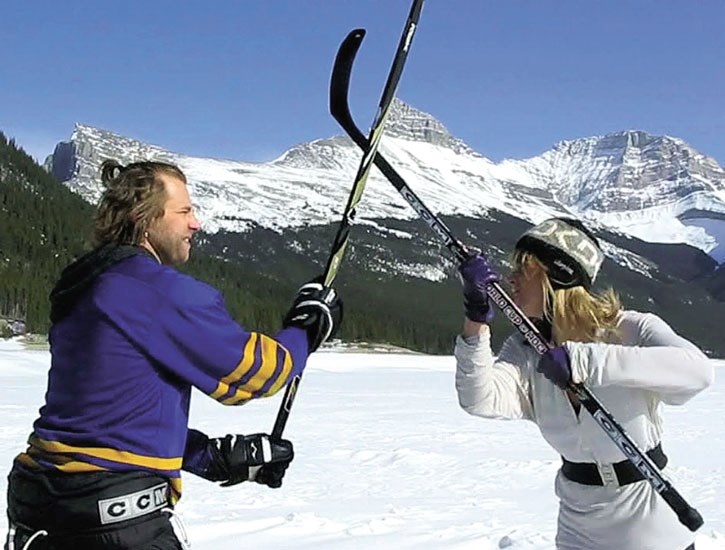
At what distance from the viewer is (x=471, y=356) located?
3.81 m

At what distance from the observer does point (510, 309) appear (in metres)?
3.91

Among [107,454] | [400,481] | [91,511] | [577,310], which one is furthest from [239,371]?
[400,481]

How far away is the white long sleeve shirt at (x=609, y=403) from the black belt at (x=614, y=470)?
2cm

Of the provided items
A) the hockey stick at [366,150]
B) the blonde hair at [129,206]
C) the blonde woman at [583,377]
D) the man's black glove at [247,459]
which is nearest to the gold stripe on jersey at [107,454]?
the man's black glove at [247,459]

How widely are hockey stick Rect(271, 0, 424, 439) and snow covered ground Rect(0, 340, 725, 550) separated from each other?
172 centimetres

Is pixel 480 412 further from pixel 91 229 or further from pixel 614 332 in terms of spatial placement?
pixel 91 229

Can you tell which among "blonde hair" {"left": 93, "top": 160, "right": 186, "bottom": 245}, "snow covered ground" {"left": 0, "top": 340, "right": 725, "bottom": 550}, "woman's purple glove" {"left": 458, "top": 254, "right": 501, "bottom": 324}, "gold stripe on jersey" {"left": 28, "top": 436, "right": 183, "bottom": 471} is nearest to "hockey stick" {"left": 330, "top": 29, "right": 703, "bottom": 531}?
"woman's purple glove" {"left": 458, "top": 254, "right": 501, "bottom": 324}

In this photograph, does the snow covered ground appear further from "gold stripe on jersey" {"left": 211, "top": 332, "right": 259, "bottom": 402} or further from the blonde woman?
"gold stripe on jersey" {"left": 211, "top": 332, "right": 259, "bottom": 402}

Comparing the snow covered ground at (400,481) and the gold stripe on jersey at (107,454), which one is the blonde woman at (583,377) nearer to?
the snow covered ground at (400,481)

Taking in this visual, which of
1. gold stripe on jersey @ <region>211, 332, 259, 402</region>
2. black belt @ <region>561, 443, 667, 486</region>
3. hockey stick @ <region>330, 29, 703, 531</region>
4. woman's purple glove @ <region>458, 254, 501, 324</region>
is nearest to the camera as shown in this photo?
gold stripe on jersey @ <region>211, 332, 259, 402</region>

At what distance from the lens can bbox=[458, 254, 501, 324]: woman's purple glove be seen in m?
3.82

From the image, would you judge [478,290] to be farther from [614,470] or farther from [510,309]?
[614,470]

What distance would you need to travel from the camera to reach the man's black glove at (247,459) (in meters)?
3.74

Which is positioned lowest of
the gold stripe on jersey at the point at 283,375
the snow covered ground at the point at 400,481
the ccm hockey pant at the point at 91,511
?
the snow covered ground at the point at 400,481
